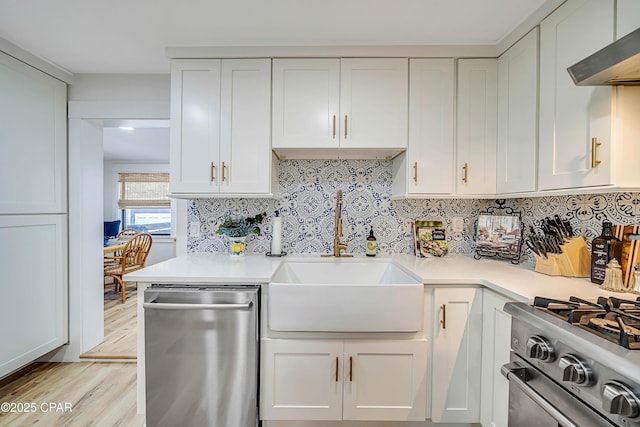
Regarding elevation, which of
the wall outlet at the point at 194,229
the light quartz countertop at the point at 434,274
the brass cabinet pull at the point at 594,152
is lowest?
the light quartz countertop at the point at 434,274

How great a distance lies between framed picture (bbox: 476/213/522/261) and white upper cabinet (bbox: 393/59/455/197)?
38cm

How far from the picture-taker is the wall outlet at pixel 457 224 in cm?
231

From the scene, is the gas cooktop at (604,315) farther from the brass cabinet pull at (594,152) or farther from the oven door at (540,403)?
the brass cabinet pull at (594,152)

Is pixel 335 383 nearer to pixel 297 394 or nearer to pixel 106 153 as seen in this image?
pixel 297 394

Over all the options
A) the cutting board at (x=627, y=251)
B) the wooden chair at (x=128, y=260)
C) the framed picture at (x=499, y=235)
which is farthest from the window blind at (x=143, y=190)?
the cutting board at (x=627, y=251)

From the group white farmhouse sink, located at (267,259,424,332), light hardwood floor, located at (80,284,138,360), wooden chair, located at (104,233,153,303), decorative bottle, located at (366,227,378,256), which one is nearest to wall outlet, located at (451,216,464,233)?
decorative bottle, located at (366,227,378,256)

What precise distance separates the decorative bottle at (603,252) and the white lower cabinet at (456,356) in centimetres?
50

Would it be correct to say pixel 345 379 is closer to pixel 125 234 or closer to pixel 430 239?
pixel 430 239

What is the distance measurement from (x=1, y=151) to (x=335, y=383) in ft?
8.37

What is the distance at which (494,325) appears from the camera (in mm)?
1462

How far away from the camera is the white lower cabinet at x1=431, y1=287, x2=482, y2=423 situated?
1.59 meters

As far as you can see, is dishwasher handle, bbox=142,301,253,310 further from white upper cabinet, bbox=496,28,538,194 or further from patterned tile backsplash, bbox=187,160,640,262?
white upper cabinet, bbox=496,28,538,194

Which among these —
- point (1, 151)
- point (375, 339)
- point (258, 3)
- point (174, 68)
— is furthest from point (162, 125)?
point (375, 339)

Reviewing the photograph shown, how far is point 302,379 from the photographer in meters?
1.60
